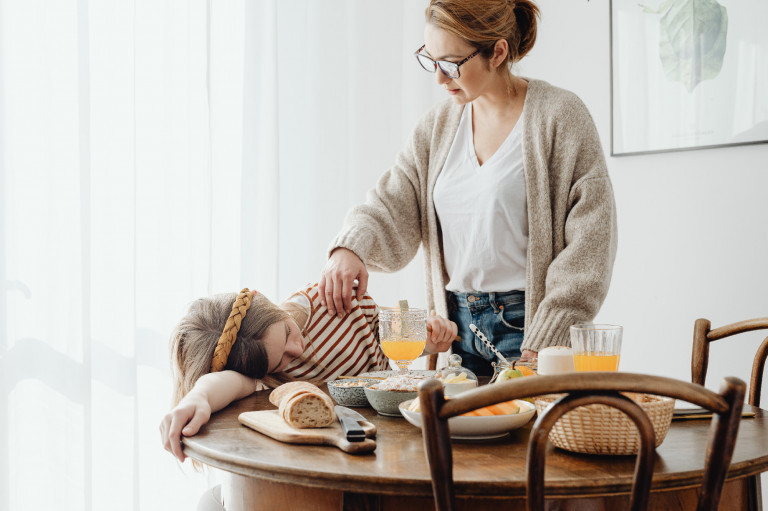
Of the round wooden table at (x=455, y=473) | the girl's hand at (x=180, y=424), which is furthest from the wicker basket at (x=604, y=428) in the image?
the girl's hand at (x=180, y=424)

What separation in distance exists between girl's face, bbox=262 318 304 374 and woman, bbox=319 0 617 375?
0.51ft

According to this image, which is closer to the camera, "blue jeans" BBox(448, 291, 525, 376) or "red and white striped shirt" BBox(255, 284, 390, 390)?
"red and white striped shirt" BBox(255, 284, 390, 390)

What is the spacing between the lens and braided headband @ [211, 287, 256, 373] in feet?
4.86

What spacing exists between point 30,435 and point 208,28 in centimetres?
131

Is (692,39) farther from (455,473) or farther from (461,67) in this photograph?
(455,473)

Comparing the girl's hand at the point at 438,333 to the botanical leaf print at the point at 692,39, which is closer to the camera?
the girl's hand at the point at 438,333

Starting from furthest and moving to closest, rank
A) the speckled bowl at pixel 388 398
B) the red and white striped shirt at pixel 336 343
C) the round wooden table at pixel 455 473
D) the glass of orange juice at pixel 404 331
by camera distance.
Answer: the red and white striped shirt at pixel 336 343, the glass of orange juice at pixel 404 331, the speckled bowl at pixel 388 398, the round wooden table at pixel 455 473

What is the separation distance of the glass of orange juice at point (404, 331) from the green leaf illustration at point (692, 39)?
1622 mm

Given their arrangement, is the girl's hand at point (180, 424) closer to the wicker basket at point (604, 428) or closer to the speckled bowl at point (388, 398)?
the speckled bowl at point (388, 398)

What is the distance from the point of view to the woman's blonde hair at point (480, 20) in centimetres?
176

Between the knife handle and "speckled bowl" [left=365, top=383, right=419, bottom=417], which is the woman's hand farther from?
the knife handle

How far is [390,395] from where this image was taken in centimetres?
125

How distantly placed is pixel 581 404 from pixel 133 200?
1633 millimetres

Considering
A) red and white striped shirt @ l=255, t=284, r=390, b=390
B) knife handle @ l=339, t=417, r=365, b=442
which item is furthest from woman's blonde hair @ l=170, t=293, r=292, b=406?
knife handle @ l=339, t=417, r=365, b=442
